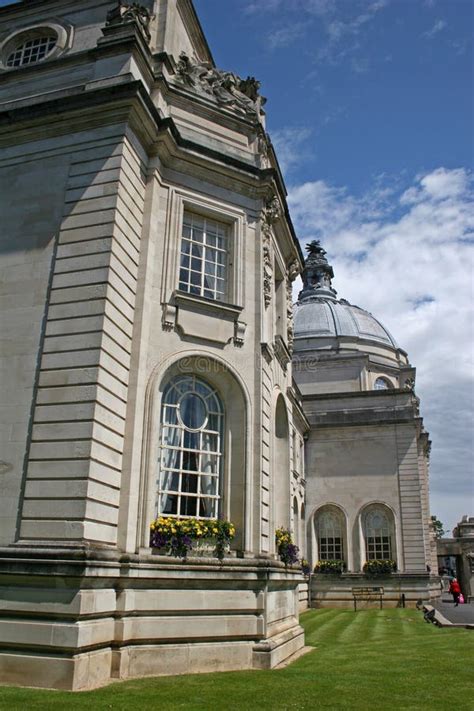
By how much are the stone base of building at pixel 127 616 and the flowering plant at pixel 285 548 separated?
7.28ft

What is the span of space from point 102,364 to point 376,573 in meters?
27.9

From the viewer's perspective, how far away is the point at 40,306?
13484 mm

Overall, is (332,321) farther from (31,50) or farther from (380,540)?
(31,50)

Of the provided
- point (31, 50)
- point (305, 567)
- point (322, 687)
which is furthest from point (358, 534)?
point (31, 50)

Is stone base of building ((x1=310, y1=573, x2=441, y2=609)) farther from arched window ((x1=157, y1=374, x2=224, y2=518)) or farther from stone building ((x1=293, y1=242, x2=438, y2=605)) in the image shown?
arched window ((x1=157, y1=374, x2=224, y2=518))

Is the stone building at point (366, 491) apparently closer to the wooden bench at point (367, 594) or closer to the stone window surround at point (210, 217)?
the wooden bench at point (367, 594)

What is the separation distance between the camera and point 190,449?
1471 cm

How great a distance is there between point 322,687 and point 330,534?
2781cm

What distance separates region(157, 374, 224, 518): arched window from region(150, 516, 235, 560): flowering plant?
0.57 meters

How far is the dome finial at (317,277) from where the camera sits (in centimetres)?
6425

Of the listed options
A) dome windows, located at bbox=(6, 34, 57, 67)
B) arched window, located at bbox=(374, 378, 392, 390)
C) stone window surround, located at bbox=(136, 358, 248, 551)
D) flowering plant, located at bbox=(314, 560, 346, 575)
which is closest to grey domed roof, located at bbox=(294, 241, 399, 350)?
arched window, located at bbox=(374, 378, 392, 390)

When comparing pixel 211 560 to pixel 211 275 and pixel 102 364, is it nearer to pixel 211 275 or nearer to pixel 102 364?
pixel 102 364

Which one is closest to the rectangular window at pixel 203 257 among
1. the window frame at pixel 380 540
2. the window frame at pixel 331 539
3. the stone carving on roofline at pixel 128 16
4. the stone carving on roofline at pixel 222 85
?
the stone carving on roofline at pixel 222 85

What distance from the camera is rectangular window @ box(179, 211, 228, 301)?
16.4m
